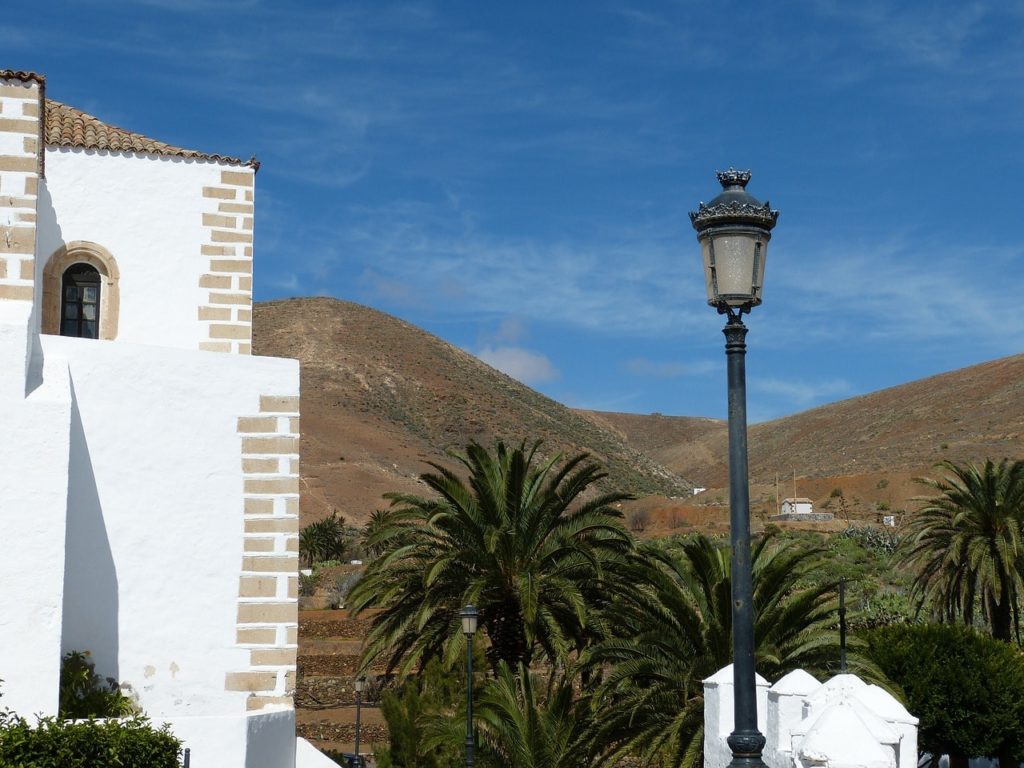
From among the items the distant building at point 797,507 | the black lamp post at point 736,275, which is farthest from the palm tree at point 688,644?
the distant building at point 797,507

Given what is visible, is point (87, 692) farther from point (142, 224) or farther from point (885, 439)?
point (885, 439)

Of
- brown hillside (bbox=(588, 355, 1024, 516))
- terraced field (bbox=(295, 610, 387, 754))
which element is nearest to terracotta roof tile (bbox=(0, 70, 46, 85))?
terraced field (bbox=(295, 610, 387, 754))

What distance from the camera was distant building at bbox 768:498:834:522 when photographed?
56406 millimetres

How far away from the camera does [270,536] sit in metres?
10.8

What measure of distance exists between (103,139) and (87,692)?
6540 millimetres

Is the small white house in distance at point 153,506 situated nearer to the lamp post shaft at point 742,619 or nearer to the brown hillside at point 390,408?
the lamp post shaft at point 742,619

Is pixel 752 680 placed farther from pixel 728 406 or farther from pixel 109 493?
pixel 109 493

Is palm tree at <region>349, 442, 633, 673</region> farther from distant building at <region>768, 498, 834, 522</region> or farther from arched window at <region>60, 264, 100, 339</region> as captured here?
distant building at <region>768, 498, 834, 522</region>

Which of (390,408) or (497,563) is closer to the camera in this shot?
(497,563)

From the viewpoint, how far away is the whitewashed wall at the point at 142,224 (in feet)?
43.2

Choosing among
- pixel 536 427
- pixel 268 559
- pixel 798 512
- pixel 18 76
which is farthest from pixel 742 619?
pixel 536 427

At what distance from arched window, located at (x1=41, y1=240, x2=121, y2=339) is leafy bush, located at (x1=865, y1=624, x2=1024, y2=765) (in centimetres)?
1240

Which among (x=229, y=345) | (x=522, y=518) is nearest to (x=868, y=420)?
(x=522, y=518)

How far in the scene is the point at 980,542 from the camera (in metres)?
23.3
